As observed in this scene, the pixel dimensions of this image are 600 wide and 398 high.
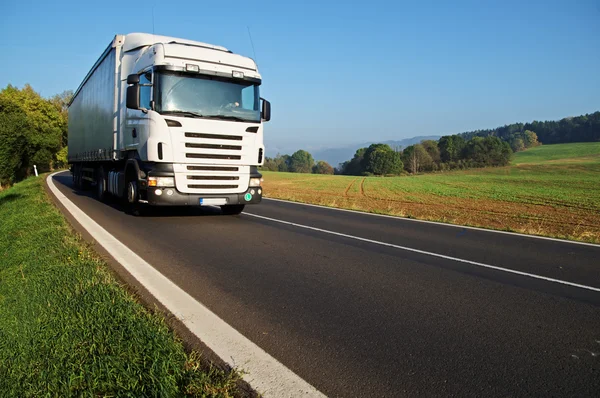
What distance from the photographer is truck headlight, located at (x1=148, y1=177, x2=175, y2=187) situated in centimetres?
929

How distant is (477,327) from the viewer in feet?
12.2

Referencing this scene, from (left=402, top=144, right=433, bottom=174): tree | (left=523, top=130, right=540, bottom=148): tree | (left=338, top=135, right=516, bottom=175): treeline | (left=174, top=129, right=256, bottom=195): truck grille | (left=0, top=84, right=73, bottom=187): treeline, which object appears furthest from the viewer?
(left=523, top=130, right=540, bottom=148): tree

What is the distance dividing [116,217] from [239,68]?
15.1ft

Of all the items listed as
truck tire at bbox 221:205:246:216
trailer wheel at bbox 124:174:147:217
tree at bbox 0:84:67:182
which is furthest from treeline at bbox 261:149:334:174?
trailer wheel at bbox 124:174:147:217

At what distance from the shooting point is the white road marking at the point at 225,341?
8.69ft

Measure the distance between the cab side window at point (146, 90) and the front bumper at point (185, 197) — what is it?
72.1 inches

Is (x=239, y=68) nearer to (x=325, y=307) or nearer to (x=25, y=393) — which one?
(x=325, y=307)

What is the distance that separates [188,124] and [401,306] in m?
6.56

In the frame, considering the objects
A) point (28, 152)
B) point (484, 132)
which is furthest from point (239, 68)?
point (484, 132)

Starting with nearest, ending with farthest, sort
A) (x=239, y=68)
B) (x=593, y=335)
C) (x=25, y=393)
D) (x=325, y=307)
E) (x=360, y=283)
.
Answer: (x=25, y=393)
(x=593, y=335)
(x=325, y=307)
(x=360, y=283)
(x=239, y=68)

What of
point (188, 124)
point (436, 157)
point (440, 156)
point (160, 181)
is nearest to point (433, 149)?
point (440, 156)

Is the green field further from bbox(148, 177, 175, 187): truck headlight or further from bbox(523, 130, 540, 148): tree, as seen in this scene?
bbox(523, 130, 540, 148): tree

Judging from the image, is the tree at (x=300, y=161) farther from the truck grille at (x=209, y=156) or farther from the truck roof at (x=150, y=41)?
the truck grille at (x=209, y=156)

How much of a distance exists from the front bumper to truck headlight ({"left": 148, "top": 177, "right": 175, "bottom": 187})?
88 millimetres
